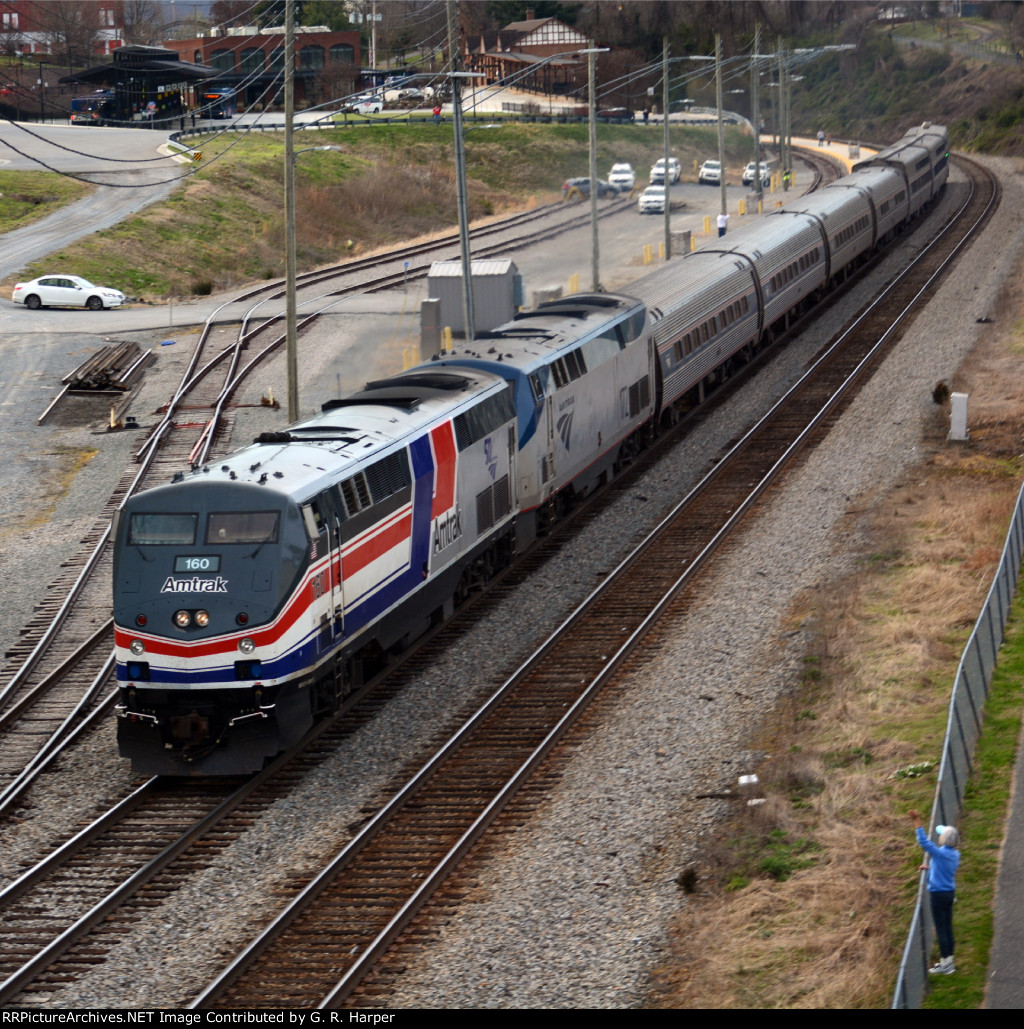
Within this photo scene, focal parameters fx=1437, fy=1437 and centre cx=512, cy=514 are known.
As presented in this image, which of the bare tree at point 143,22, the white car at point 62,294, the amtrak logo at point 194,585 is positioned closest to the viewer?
the amtrak logo at point 194,585

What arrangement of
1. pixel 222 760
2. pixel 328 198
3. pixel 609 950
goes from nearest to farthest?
pixel 609 950 → pixel 222 760 → pixel 328 198

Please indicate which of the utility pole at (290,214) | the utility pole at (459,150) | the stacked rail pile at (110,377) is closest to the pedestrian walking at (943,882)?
the utility pole at (290,214)

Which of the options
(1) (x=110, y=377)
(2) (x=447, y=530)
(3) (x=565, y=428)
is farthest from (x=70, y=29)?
(2) (x=447, y=530)

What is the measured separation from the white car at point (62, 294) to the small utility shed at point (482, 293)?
15.2 metres

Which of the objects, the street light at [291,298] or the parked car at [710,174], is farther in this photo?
the parked car at [710,174]

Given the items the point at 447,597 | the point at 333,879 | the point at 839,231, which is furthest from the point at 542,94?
the point at 333,879

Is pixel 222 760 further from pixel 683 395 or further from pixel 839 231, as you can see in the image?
pixel 839 231

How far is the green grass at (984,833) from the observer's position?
1300 cm

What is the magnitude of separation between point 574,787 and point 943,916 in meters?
6.26

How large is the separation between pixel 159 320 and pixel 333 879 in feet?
128

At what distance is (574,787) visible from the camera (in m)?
18.5

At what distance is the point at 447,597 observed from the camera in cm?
2397

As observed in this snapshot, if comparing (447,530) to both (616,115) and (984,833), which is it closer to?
(984,833)

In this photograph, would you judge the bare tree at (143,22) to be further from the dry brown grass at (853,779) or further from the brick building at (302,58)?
the dry brown grass at (853,779)
